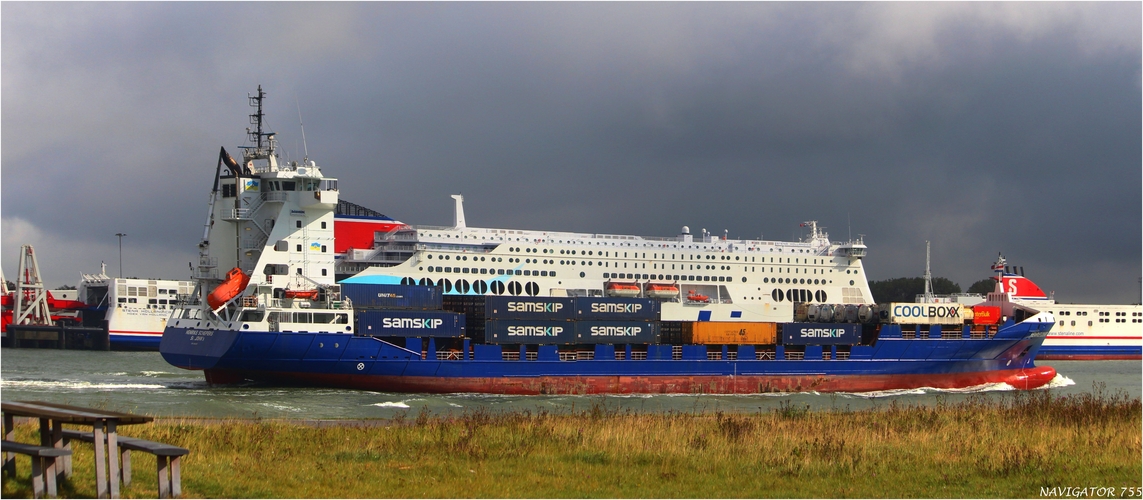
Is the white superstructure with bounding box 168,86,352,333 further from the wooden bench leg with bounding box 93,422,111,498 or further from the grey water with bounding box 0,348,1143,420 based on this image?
the wooden bench leg with bounding box 93,422,111,498

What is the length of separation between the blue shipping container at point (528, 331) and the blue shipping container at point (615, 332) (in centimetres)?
38

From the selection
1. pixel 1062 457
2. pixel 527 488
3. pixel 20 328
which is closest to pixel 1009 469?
pixel 1062 457

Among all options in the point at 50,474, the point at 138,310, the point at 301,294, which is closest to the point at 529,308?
the point at 301,294

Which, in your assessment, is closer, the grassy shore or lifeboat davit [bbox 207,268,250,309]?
the grassy shore

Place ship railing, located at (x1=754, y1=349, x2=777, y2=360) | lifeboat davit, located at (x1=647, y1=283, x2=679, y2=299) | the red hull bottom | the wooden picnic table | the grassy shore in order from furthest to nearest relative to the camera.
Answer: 1. lifeboat davit, located at (x1=647, y1=283, x2=679, y2=299)
2. ship railing, located at (x1=754, y1=349, x2=777, y2=360)
3. the red hull bottom
4. the grassy shore
5. the wooden picnic table

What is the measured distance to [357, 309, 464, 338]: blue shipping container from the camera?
33.9 m

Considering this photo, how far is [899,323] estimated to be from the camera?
41.0 meters

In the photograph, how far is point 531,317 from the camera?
118 feet

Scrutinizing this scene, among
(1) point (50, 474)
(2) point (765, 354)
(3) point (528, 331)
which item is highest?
(3) point (528, 331)

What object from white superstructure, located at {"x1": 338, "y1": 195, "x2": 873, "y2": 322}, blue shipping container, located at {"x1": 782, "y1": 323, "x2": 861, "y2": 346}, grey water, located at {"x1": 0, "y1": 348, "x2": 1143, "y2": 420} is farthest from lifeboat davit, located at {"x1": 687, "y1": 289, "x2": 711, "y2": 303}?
grey water, located at {"x1": 0, "y1": 348, "x2": 1143, "y2": 420}

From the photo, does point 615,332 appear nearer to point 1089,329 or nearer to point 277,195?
point 277,195

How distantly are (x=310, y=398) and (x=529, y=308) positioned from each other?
8371mm

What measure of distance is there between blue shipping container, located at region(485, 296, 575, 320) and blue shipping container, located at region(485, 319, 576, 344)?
0.54ft

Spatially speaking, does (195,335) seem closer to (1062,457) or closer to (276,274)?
(276,274)
